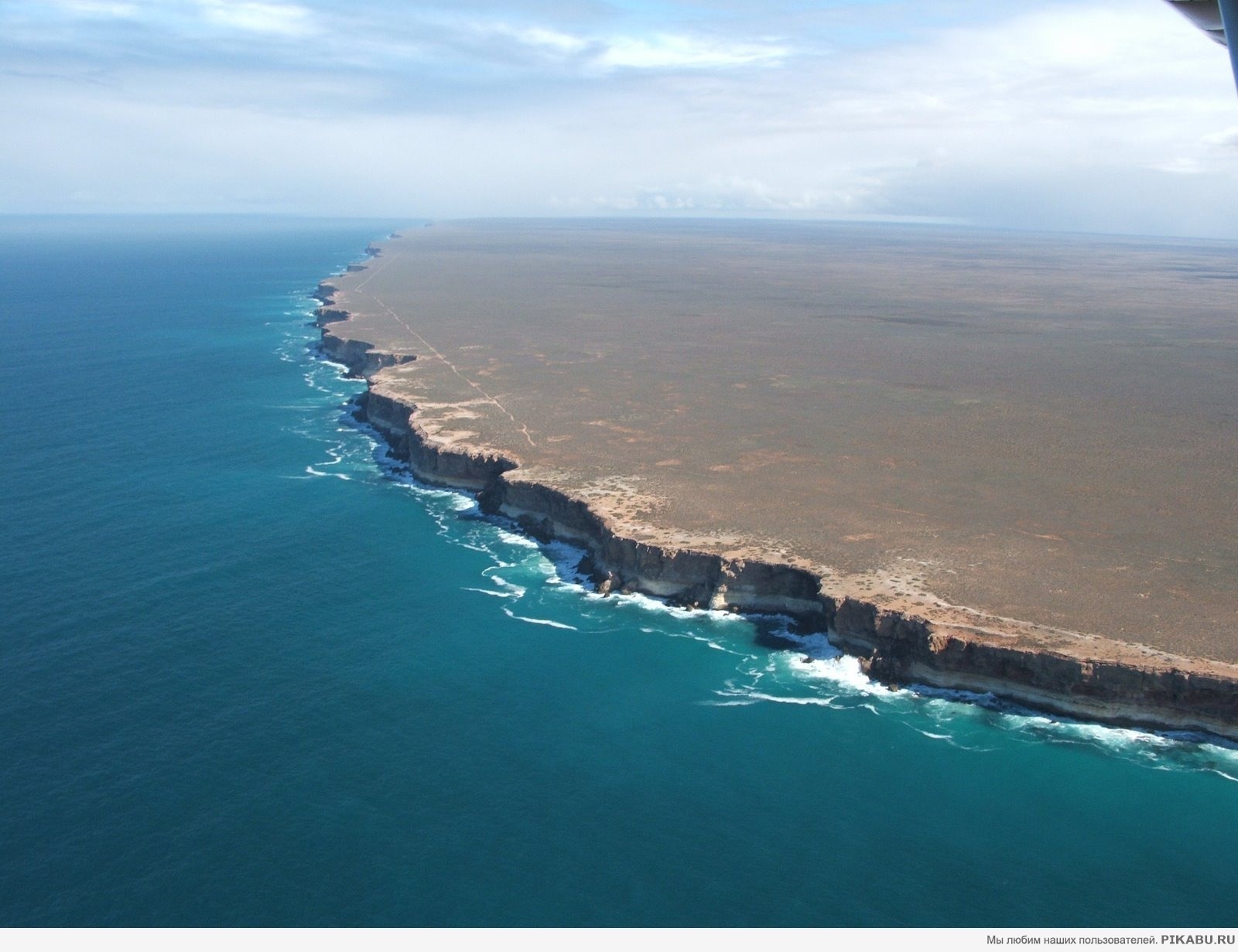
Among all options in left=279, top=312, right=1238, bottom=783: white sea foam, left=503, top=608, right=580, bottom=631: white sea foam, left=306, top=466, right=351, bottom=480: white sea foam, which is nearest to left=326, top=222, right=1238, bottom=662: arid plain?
left=279, top=312, right=1238, bottom=783: white sea foam

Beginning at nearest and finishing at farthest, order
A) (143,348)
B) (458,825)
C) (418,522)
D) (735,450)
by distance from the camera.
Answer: (458,825)
(418,522)
(735,450)
(143,348)

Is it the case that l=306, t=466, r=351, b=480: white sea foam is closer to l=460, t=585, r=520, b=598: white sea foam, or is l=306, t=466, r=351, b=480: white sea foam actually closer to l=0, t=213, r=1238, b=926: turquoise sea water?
l=0, t=213, r=1238, b=926: turquoise sea water

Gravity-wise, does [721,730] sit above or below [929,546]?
below

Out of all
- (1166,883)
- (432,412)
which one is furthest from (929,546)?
(432,412)

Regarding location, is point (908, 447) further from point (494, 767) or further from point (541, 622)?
point (494, 767)

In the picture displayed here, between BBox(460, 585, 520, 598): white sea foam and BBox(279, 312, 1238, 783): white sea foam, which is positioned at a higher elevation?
BBox(460, 585, 520, 598): white sea foam

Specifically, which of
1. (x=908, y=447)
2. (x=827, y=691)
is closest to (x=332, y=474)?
(x=908, y=447)
